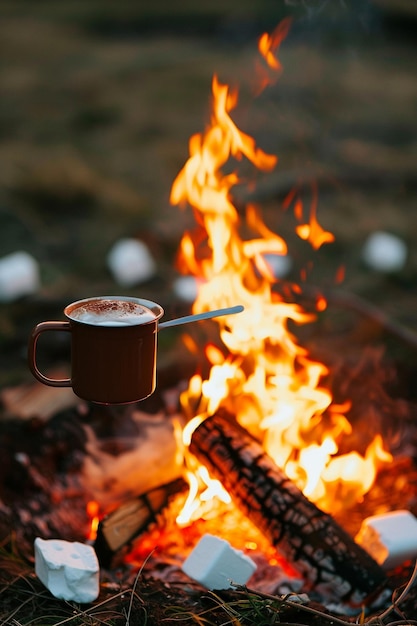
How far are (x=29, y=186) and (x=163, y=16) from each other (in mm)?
4800

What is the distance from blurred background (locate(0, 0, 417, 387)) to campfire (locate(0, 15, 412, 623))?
2.39 feet

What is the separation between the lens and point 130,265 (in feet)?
18.9

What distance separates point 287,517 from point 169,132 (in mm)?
7067

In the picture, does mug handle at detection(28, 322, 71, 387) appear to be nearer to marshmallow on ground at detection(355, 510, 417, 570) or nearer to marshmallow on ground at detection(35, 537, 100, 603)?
marshmallow on ground at detection(35, 537, 100, 603)

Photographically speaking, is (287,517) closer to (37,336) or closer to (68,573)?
(68,573)

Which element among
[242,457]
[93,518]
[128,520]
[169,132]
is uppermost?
[242,457]

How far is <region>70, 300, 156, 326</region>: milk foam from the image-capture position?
200 cm

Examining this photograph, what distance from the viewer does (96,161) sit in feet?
27.1

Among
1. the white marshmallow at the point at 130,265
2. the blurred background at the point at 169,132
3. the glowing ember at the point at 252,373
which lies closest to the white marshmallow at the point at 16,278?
the blurred background at the point at 169,132

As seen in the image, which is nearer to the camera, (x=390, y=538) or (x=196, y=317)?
(x=196, y=317)

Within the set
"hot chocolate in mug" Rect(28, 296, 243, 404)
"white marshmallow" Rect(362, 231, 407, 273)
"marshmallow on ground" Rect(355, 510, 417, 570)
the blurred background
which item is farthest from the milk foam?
"white marshmallow" Rect(362, 231, 407, 273)

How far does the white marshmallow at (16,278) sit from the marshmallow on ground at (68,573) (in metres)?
2.97

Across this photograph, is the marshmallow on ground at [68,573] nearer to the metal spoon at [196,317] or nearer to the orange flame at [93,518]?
the orange flame at [93,518]

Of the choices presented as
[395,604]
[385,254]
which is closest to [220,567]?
[395,604]
